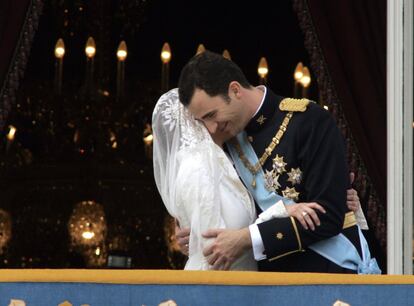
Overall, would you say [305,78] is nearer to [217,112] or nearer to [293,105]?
[293,105]

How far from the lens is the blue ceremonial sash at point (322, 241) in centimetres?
322

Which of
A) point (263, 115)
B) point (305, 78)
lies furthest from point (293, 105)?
point (305, 78)

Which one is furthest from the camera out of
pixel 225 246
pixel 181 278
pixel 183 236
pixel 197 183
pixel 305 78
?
pixel 305 78

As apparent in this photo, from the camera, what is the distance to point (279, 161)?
3.29m

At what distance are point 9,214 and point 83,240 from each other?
1054 millimetres

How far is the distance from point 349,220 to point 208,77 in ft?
1.88

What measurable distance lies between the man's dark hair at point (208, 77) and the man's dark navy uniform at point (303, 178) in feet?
0.50

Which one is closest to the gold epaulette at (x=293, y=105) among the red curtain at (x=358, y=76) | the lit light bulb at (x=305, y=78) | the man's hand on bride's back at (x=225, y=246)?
the man's hand on bride's back at (x=225, y=246)

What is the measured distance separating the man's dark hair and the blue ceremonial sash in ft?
0.70

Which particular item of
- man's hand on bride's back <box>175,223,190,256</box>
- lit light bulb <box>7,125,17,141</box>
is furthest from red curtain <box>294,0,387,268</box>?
lit light bulb <box>7,125,17,141</box>

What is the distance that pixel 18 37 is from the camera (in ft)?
19.1

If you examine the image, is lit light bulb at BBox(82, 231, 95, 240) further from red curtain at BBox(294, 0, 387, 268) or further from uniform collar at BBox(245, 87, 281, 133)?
uniform collar at BBox(245, 87, 281, 133)

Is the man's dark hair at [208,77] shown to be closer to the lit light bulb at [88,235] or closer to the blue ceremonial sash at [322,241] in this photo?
the blue ceremonial sash at [322,241]

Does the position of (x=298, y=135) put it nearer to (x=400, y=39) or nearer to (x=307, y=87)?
(x=400, y=39)
